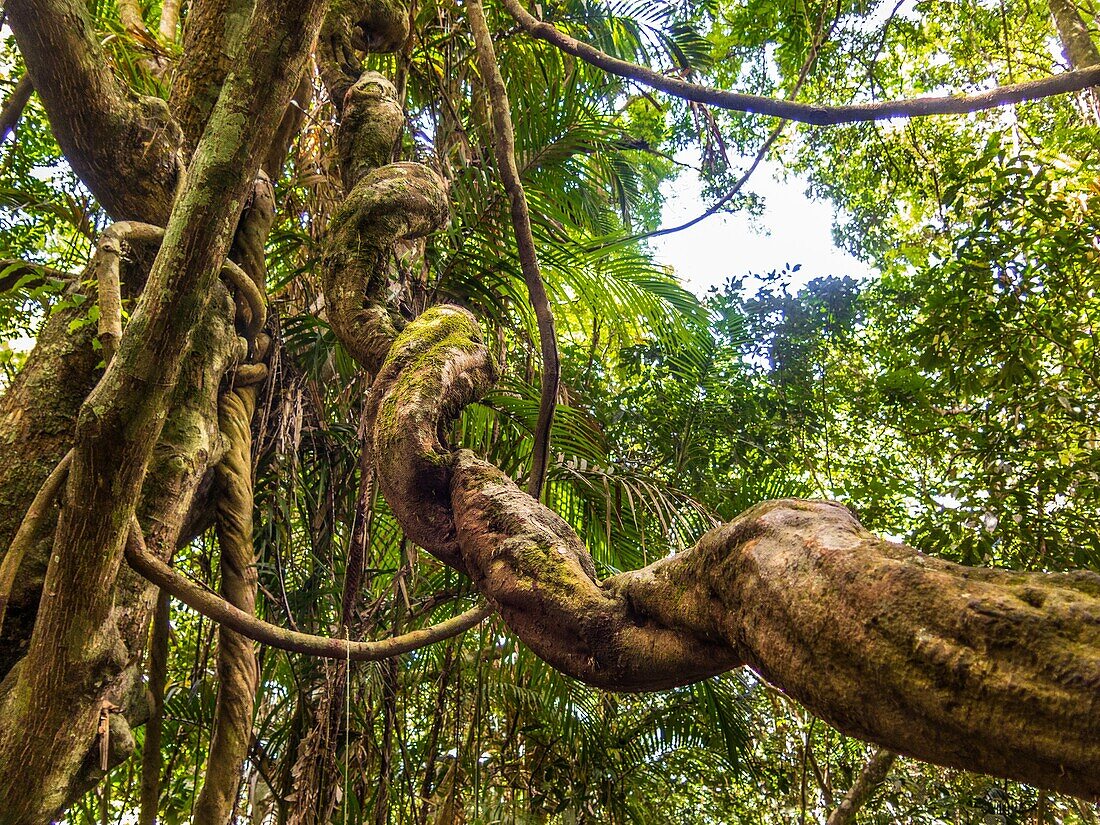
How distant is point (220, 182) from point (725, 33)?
5.30 m

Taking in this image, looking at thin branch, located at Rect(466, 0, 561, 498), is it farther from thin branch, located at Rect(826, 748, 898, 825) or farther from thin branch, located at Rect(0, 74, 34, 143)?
thin branch, located at Rect(826, 748, 898, 825)

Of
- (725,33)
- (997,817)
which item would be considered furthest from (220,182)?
(725,33)

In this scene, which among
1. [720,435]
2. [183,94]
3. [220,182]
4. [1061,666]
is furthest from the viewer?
[720,435]

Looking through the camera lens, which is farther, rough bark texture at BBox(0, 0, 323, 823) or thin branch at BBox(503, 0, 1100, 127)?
thin branch at BBox(503, 0, 1100, 127)

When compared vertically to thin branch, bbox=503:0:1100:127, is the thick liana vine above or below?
below

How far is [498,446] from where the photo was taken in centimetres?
223

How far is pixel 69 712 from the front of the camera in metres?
1.11

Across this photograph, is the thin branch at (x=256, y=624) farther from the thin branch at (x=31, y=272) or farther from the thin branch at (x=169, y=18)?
the thin branch at (x=169, y=18)

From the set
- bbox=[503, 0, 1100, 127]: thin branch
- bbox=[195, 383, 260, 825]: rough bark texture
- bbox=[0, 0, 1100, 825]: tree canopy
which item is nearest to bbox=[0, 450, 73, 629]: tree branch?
bbox=[0, 0, 1100, 825]: tree canopy

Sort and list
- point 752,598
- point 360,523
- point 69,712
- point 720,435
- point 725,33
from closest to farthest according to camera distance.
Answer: point 752,598
point 69,712
point 360,523
point 720,435
point 725,33

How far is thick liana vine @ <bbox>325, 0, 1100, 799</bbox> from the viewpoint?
454mm

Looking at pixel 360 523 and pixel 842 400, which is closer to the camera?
pixel 360 523

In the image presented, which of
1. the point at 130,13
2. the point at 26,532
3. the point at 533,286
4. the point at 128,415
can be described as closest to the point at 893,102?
the point at 533,286

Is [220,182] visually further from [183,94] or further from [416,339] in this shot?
[183,94]
